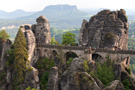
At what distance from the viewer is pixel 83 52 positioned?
169ft

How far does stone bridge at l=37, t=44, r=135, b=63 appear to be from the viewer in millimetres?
47469

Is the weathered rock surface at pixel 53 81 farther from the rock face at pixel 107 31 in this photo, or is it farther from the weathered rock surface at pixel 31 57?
the rock face at pixel 107 31

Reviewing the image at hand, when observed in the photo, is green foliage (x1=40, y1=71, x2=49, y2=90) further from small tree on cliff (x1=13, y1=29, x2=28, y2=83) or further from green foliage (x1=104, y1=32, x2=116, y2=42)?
green foliage (x1=104, y1=32, x2=116, y2=42)

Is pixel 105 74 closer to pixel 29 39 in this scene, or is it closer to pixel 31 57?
pixel 31 57

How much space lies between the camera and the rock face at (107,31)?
2014 inches

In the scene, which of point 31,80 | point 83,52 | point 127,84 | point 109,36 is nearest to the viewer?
point 127,84

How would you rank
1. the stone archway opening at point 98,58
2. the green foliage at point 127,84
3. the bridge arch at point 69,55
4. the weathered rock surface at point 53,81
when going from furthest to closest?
the bridge arch at point 69,55
the stone archway opening at point 98,58
the weathered rock surface at point 53,81
the green foliage at point 127,84

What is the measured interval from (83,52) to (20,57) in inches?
746

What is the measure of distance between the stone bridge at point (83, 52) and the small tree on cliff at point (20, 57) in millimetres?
8705

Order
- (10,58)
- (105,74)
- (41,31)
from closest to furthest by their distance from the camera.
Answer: (105,74) < (10,58) < (41,31)

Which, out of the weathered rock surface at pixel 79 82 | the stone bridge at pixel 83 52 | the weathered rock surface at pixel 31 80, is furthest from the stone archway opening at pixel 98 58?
the weathered rock surface at pixel 31 80

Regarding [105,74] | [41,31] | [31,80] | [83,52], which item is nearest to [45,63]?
[31,80]

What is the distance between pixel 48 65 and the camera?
55312 mm

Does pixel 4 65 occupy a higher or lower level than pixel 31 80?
higher
